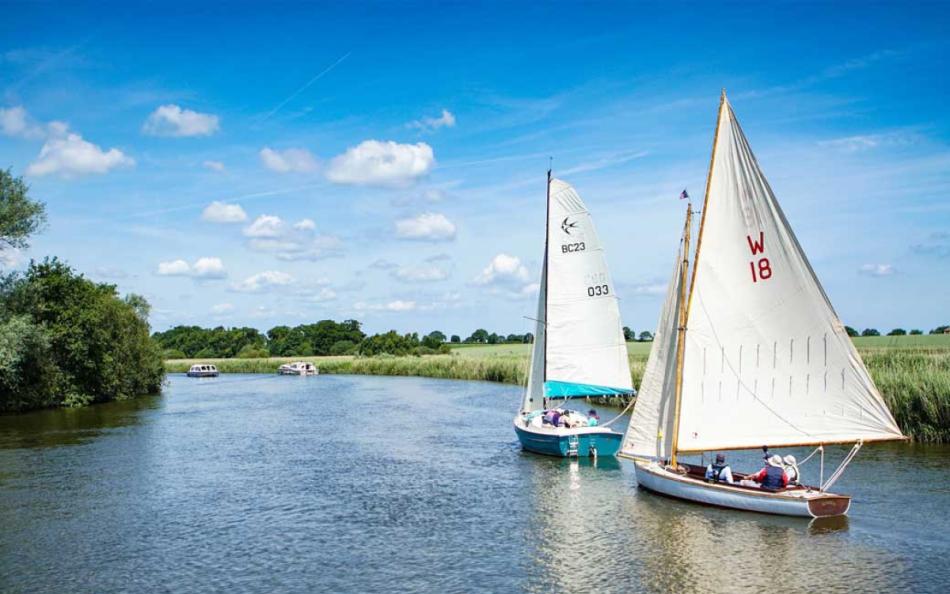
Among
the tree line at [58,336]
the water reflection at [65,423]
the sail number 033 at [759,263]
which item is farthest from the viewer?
the tree line at [58,336]

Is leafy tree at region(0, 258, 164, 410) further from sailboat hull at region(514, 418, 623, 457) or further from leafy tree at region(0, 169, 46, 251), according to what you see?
sailboat hull at region(514, 418, 623, 457)

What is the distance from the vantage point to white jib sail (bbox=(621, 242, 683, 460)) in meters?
28.0

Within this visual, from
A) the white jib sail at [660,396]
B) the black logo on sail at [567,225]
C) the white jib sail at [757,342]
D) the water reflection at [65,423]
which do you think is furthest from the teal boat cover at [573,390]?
the water reflection at [65,423]

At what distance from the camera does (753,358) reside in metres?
25.7

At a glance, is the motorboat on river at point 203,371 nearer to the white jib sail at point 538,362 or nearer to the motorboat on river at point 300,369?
the motorboat on river at point 300,369

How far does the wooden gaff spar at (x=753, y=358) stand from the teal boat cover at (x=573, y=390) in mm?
10133

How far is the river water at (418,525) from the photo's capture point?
19.8 metres

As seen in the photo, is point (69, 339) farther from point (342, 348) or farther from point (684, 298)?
point (342, 348)

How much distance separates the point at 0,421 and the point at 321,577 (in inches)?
1905

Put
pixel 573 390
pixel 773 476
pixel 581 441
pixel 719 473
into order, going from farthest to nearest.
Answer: pixel 573 390, pixel 581 441, pixel 719 473, pixel 773 476

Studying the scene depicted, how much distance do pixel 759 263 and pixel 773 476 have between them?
6.97 m

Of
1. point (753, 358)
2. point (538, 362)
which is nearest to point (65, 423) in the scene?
point (538, 362)

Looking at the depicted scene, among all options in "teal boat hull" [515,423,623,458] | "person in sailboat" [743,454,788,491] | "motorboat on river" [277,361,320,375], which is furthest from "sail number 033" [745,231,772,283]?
"motorboat on river" [277,361,320,375]

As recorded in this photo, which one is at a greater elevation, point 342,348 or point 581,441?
point 342,348
